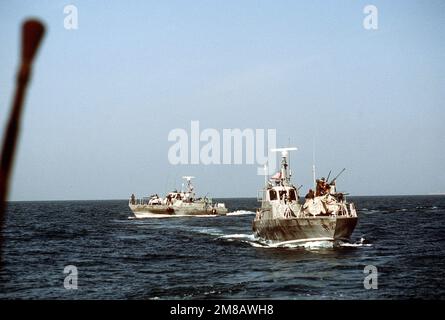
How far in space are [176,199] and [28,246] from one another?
61.2 m

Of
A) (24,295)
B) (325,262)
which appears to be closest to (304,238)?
(325,262)

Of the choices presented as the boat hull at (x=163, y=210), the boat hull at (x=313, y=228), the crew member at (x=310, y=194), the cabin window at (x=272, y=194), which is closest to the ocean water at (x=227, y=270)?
the boat hull at (x=313, y=228)

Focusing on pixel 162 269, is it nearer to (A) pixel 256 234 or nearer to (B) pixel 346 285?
(B) pixel 346 285

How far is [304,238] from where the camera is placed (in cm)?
3769

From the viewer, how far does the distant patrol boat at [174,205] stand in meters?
106

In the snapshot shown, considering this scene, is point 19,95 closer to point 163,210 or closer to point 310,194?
point 310,194

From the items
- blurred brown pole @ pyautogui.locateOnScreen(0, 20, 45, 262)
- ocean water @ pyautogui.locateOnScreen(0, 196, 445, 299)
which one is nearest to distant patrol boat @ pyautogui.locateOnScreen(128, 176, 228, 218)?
ocean water @ pyautogui.locateOnScreen(0, 196, 445, 299)

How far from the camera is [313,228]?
36531 millimetres

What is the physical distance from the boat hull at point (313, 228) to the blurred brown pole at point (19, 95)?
114ft

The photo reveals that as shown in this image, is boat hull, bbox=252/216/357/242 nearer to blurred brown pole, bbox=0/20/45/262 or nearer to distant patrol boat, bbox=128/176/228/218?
blurred brown pole, bbox=0/20/45/262

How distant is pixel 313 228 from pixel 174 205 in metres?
71.8

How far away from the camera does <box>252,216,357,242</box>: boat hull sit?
118ft

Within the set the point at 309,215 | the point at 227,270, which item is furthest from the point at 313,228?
the point at 227,270
